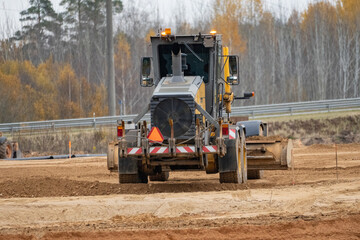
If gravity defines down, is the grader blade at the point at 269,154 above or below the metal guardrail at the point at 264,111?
above

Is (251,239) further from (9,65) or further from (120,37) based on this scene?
(120,37)

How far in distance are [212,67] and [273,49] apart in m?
50.6

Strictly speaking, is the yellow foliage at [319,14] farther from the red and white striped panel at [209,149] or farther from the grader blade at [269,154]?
the red and white striped panel at [209,149]

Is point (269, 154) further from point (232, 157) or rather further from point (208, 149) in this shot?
point (208, 149)

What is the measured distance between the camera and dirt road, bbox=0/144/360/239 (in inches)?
360

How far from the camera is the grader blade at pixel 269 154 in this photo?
15477 mm

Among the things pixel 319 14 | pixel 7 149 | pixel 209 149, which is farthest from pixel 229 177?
pixel 319 14

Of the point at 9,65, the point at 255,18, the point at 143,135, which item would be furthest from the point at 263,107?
the point at 255,18

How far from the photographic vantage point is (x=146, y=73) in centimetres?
1502

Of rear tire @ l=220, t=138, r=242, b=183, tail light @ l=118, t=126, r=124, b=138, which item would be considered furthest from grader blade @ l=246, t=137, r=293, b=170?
tail light @ l=118, t=126, r=124, b=138

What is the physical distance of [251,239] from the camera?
8.63 metres

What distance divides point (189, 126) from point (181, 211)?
108 inches

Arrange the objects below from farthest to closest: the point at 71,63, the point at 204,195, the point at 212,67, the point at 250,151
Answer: the point at 71,63 < the point at 250,151 < the point at 212,67 < the point at 204,195

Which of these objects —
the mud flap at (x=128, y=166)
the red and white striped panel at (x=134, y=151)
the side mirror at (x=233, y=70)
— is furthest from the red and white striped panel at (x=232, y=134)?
the mud flap at (x=128, y=166)
